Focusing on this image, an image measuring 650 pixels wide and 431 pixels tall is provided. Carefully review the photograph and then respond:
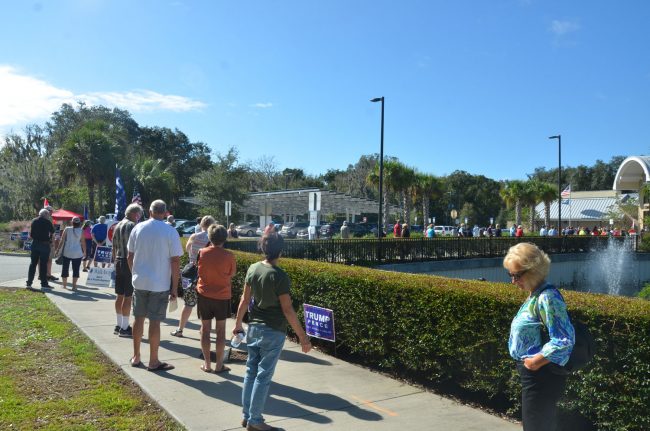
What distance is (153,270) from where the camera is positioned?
574 centimetres

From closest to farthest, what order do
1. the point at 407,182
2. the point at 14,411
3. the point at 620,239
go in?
the point at 14,411 < the point at 620,239 < the point at 407,182

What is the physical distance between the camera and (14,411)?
14.9 feet

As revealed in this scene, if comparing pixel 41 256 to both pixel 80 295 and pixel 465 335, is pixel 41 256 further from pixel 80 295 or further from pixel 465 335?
pixel 465 335

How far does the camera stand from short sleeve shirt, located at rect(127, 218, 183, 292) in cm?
574

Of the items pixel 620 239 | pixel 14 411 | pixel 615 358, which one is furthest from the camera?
pixel 620 239

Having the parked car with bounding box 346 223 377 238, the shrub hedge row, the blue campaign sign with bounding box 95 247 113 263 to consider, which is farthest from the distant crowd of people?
the parked car with bounding box 346 223 377 238

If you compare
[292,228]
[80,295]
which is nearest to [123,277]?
[80,295]

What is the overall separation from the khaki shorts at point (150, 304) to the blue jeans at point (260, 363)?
188 cm

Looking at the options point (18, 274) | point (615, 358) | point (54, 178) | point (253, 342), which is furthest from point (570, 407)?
point (54, 178)

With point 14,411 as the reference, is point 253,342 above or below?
above

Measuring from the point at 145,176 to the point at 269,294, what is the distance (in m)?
43.4

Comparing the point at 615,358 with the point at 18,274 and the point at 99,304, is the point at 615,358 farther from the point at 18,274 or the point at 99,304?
the point at 18,274

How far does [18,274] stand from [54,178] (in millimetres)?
34080

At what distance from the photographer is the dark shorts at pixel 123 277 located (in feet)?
23.4
